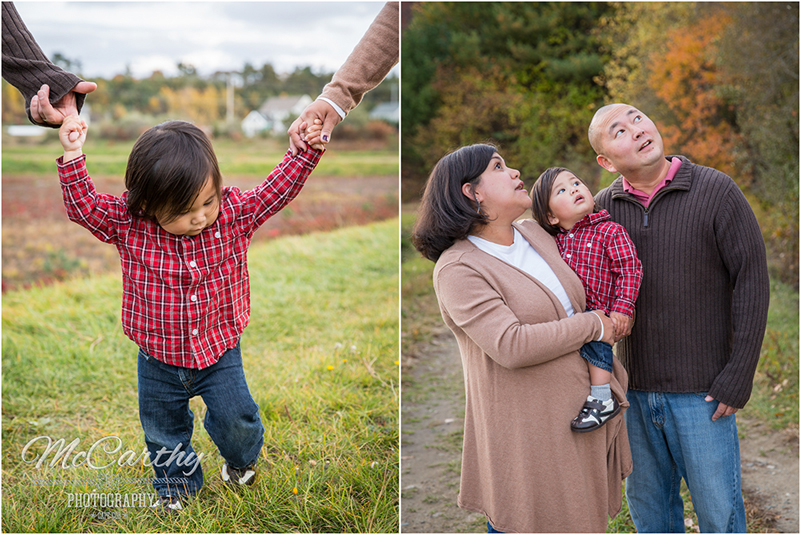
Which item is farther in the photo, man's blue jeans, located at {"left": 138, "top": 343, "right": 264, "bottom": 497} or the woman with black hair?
man's blue jeans, located at {"left": 138, "top": 343, "right": 264, "bottom": 497}

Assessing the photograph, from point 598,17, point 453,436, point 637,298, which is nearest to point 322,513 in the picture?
point 637,298

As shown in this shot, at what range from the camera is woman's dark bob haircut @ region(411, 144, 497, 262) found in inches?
74.4

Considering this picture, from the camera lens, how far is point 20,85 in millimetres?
2080

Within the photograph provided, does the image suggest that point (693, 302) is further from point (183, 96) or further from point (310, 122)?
point (183, 96)

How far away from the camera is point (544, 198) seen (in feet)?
6.77

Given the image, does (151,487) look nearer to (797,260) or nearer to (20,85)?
(20,85)

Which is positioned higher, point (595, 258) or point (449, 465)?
point (595, 258)

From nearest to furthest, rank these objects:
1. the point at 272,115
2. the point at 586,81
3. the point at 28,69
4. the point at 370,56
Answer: the point at 28,69 < the point at 370,56 < the point at 272,115 < the point at 586,81

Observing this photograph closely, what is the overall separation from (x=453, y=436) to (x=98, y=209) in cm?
299

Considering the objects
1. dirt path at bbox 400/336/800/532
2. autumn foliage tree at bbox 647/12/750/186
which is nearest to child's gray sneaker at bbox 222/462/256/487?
dirt path at bbox 400/336/800/532

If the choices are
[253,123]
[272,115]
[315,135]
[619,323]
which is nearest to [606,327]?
[619,323]

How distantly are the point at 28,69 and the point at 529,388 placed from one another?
2052 mm

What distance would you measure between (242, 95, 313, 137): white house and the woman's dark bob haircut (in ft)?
36.3

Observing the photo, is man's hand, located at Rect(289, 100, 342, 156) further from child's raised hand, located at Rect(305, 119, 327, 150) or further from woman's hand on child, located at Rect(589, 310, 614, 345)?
woman's hand on child, located at Rect(589, 310, 614, 345)
